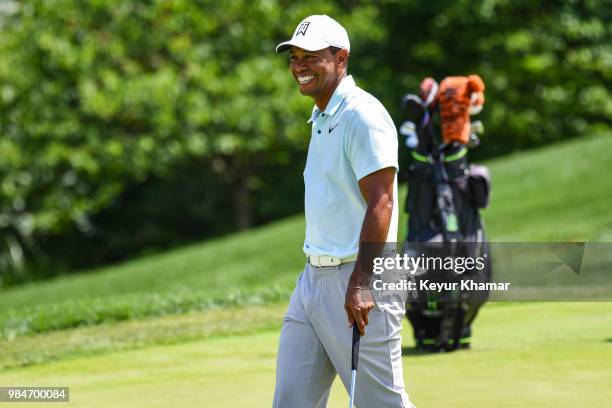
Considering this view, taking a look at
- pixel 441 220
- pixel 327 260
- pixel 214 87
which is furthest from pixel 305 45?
pixel 214 87

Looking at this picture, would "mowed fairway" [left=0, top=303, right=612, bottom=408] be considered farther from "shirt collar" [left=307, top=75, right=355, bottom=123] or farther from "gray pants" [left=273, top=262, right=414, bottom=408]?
"shirt collar" [left=307, top=75, right=355, bottom=123]

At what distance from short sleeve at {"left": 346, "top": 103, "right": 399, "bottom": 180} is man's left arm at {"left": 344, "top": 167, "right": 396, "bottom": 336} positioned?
1.3 inches

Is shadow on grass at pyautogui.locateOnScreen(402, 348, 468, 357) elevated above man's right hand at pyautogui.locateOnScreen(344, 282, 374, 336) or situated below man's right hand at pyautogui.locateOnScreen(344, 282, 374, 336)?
below

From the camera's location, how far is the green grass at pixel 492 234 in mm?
15828

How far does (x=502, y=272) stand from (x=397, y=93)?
13340mm

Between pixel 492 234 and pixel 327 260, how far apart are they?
38.5 feet

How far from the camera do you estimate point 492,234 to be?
16.0 meters

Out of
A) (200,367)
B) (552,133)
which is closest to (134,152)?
(552,133)

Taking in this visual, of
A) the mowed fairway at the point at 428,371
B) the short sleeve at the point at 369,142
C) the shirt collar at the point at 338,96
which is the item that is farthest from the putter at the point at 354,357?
the mowed fairway at the point at 428,371

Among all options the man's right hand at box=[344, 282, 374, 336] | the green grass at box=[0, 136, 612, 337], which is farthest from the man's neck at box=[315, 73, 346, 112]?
the green grass at box=[0, 136, 612, 337]

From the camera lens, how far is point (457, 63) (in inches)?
1003

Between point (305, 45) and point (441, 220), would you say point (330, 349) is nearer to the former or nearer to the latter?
point (305, 45)

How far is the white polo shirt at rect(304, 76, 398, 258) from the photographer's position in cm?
439

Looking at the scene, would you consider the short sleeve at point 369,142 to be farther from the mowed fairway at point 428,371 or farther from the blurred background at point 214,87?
the blurred background at point 214,87
